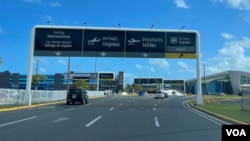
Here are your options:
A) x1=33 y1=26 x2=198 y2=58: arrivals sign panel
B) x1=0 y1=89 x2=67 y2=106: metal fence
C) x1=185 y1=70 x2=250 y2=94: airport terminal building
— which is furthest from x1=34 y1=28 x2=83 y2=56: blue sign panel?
x1=185 y1=70 x2=250 y2=94: airport terminal building

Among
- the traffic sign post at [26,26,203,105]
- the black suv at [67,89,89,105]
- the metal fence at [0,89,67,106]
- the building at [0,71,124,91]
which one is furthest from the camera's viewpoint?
the building at [0,71,124,91]

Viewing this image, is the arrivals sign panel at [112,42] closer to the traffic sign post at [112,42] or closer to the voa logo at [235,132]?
the traffic sign post at [112,42]

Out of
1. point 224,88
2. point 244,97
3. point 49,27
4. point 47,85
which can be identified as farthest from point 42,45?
point 224,88

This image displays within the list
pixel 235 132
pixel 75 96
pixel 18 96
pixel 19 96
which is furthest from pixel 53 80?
pixel 235 132

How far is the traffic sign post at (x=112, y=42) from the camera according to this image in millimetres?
35219

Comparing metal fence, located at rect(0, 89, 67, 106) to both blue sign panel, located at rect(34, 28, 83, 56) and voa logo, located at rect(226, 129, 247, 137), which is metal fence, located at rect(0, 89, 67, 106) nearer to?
blue sign panel, located at rect(34, 28, 83, 56)

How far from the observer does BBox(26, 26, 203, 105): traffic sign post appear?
35.2m

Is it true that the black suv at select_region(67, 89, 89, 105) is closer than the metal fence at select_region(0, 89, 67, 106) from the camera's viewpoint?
No

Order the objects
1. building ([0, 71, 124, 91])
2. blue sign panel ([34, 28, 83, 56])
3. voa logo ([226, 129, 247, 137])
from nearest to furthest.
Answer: voa logo ([226, 129, 247, 137]) → blue sign panel ([34, 28, 83, 56]) → building ([0, 71, 124, 91])

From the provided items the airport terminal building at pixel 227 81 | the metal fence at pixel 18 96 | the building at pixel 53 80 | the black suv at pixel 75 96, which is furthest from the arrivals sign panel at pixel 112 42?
the airport terminal building at pixel 227 81

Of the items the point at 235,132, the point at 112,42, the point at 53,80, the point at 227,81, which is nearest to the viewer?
the point at 235,132

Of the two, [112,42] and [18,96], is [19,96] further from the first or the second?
[112,42]

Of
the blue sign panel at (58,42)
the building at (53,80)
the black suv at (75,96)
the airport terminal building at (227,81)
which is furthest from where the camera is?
the airport terminal building at (227,81)

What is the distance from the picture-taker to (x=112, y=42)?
35688 mm
